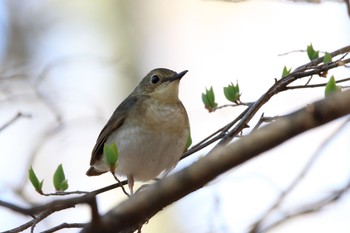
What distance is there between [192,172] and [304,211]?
6.36ft

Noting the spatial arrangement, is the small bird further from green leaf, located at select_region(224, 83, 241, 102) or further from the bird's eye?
green leaf, located at select_region(224, 83, 241, 102)

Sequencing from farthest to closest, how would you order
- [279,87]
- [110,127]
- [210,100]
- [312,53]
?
[110,127]
[210,100]
[312,53]
[279,87]

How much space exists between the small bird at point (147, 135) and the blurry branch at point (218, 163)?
2.89m

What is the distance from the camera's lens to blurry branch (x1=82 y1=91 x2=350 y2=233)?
141cm

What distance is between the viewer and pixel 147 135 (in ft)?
14.7

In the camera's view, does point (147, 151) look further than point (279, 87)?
Yes

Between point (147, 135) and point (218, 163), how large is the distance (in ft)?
10.1

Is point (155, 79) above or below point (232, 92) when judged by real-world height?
below

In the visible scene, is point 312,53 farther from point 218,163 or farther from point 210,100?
point 218,163

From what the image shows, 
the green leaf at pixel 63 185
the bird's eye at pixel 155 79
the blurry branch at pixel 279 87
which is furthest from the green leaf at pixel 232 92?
the bird's eye at pixel 155 79

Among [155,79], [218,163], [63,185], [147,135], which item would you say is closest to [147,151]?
[147,135]

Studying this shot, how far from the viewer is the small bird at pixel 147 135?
4.43 meters

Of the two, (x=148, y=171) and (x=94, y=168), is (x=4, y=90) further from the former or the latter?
(x=148, y=171)

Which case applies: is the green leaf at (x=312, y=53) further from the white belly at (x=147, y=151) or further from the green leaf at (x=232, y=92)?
the white belly at (x=147, y=151)
